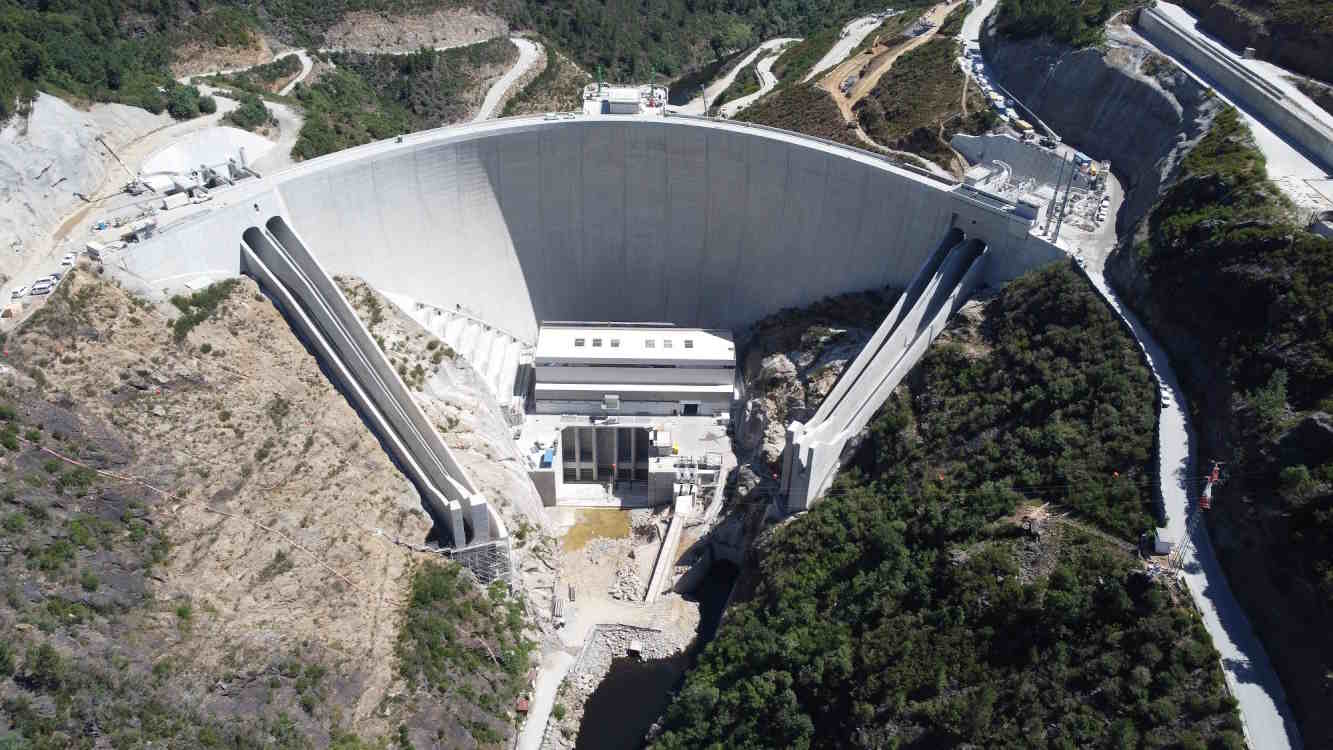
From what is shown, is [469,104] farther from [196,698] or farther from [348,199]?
[196,698]

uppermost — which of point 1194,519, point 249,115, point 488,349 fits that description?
point 249,115

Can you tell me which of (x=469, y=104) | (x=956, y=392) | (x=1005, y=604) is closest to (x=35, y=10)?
(x=469, y=104)

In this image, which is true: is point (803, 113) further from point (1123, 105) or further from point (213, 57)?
point (213, 57)

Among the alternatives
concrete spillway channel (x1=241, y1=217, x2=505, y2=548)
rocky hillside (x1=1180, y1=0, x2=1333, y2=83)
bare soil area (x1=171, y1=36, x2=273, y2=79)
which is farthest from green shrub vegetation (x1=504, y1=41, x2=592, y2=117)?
rocky hillside (x1=1180, y1=0, x2=1333, y2=83)

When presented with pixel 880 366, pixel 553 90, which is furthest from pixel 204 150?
pixel 553 90

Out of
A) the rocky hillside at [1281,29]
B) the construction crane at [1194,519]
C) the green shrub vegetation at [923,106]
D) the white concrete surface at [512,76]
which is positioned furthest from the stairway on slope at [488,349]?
the rocky hillside at [1281,29]

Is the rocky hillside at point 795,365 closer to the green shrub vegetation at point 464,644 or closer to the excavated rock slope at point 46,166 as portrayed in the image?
the green shrub vegetation at point 464,644

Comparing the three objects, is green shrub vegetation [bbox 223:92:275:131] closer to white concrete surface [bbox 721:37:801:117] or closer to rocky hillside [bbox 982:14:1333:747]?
white concrete surface [bbox 721:37:801:117]
